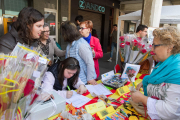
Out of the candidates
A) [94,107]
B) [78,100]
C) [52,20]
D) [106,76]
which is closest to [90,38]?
[106,76]

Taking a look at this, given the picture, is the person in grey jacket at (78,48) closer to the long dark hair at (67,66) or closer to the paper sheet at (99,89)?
the paper sheet at (99,89)

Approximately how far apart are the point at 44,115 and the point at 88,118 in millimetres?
378

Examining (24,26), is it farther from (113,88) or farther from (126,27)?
(126,27)

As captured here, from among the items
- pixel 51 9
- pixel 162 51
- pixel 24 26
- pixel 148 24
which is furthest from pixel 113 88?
pixel 51 9

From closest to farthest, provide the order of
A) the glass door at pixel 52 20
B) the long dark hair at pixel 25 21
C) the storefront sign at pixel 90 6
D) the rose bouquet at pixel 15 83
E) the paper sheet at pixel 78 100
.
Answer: the rose bouquet at pixel 15 83
the paper sheet at pixel 78 100
the long dark hair at pixel 25 21
the glass door at pixel 52 20
the storefront sign at pixel 90 6

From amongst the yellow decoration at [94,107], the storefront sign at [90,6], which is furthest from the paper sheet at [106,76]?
the storefront sign at [90,6]

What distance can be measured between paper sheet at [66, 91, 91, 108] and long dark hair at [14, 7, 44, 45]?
926 millimetres

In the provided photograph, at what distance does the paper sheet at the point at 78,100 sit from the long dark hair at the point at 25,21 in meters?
0.93

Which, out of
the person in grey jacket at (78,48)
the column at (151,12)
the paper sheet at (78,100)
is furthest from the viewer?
the column at (151,12)

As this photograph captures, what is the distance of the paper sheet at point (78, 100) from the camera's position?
4.87ft

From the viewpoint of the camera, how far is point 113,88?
1.93 m

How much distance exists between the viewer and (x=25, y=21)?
62.7 inches

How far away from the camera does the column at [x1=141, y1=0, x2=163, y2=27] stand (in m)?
2.71

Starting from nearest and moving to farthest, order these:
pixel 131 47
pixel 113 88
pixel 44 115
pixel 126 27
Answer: pixel 44 115 < pixel 113 88 < pixel 131 47 < pixel 126 27
